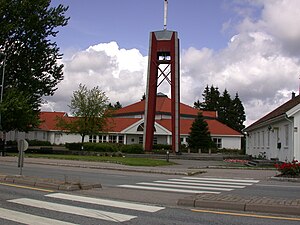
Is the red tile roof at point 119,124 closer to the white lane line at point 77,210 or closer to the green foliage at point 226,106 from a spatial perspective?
the green foliage at point 226,106

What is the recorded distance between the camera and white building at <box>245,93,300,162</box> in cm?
2502

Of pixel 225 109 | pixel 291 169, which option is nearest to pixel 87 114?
pixel 291 169

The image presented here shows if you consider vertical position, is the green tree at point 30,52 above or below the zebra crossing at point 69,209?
above

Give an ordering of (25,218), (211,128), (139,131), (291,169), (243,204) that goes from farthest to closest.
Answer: (211,128) < (139,131) < (291,169) < (243,204) < (25,218)

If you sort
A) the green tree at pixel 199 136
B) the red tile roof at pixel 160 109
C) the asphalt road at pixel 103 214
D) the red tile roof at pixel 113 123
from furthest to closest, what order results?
the red tile roof at pixel 160 109 < the red tile roof at pixel 113 123 < the green tree at pixel 199 136 < the asphalt road at pixel 103 214

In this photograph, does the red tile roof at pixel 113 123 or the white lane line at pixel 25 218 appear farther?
the red tile roof at pixel 113 123

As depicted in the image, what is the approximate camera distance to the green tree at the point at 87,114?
51.0 meters

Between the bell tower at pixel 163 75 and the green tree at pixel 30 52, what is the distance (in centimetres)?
981

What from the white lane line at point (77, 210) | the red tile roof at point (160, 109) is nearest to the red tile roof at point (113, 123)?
the red tile roof at point (160, 109)

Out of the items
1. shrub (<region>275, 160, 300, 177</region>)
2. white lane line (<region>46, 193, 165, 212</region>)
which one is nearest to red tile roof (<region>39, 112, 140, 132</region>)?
shrub (<region>275, 160, 300, 177</region>)

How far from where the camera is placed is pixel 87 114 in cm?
5212

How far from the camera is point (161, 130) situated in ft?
201

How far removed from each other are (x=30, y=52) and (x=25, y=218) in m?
35.1

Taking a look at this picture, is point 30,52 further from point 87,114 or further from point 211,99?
point 211,99
